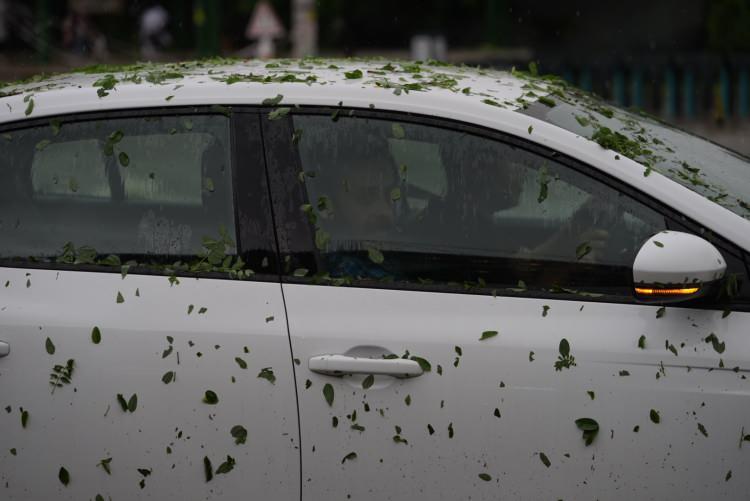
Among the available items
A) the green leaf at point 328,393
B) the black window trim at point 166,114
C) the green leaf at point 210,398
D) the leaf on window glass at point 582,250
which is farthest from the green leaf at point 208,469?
the leaf on window glass at point 582,250

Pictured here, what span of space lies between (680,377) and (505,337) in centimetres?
44

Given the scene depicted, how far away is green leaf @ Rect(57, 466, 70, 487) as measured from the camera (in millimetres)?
3025

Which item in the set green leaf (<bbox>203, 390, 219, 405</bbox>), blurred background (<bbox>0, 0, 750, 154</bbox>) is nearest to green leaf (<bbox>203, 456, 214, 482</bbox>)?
green leaf (<bbox>203, 390, 219, 405</bbox>)

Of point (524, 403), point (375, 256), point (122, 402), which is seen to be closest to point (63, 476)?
point (122, 402)

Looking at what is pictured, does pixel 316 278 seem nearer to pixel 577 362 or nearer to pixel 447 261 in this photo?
pixel 447 261

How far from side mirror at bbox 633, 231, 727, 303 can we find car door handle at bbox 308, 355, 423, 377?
60 centimetres

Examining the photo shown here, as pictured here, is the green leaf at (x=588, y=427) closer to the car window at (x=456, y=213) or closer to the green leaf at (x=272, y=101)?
the car window at (x=456, y=213)

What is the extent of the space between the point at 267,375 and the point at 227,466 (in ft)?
0.85

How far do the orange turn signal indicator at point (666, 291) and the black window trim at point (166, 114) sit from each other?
0.93 meters

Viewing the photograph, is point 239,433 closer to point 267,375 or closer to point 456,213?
point 267,375

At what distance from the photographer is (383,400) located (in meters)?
2.90

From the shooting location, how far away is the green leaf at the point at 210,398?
2.96 metres

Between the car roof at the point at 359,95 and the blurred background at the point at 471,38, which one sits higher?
the car roof at the point at 359,95

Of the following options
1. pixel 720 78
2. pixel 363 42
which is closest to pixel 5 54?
pixel 363 42
